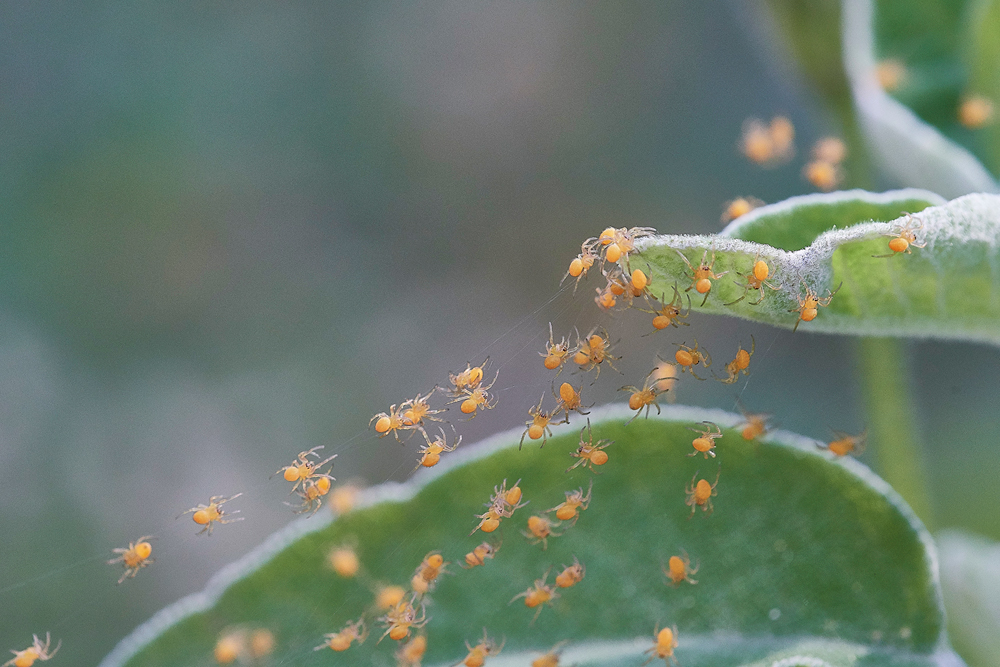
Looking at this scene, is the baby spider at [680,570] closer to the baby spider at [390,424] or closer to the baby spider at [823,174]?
the baby spider at [390,424]

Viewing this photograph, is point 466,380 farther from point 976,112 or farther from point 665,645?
point 976,112

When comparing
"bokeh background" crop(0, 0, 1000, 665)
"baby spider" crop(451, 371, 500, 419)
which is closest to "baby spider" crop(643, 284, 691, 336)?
"baby spider" crop(451, 371, 500, 419)

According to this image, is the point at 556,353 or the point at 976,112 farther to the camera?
the point at 976,112

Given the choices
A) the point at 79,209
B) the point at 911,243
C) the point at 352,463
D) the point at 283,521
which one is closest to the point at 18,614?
the point at 283,521

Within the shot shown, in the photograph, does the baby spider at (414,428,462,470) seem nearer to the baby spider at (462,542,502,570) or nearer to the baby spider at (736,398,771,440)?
the baby spider at (462,542,502,570)

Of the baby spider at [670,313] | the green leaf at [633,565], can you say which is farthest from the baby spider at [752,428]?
the baby spider at [670,313]

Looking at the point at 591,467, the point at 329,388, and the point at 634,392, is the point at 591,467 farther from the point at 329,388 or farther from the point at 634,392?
the point at 329,388

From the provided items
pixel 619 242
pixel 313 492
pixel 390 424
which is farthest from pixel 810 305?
pixel 313 492
